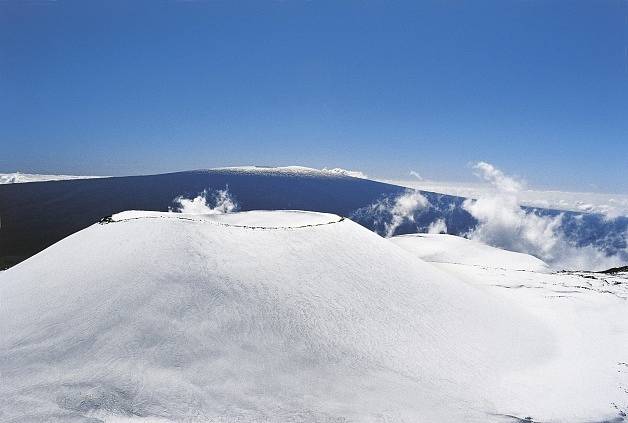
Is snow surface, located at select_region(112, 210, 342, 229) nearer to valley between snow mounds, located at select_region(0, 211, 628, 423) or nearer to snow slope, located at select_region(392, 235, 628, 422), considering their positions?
valley between snow mounds, located at select_region(0, 211, 628, 423)

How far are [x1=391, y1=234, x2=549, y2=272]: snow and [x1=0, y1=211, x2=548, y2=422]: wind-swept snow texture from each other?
3294 centimetres

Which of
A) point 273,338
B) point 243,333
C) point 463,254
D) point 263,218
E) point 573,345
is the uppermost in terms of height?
point 263,218

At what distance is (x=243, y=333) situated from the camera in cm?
1542

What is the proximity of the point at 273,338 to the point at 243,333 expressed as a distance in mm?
1220

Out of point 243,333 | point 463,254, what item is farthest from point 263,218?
point 463,254

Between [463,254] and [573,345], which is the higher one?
[573,345]

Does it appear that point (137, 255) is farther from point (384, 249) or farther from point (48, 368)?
point (384, 249)

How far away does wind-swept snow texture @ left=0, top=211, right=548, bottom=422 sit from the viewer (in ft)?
40.0

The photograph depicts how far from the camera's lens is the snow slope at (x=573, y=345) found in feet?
46.3

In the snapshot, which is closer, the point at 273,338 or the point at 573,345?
the point at 273,338

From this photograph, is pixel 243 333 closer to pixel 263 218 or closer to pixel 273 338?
pixel 273 338

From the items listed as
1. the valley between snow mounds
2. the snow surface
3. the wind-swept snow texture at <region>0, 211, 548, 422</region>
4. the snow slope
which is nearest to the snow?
the snow slope

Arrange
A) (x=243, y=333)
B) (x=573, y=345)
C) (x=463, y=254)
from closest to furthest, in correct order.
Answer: (x=243, y=333)
(x=573, y=345)
(x=463, y=254)

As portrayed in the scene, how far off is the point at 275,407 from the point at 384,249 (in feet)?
50.1
